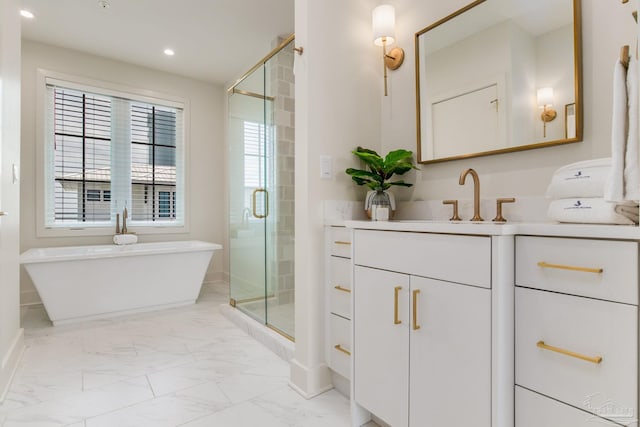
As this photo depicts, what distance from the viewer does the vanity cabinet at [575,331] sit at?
79 centimetres

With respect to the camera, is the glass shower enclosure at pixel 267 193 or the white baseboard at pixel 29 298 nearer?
the glass shower enclosure at pixel 267 193

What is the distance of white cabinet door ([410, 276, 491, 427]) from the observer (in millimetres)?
1015

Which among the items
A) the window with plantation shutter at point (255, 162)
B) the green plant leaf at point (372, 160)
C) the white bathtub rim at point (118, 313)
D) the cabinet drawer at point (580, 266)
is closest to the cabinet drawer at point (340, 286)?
the green plant leaf at point (372, 160)

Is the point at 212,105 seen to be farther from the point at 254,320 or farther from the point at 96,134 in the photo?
the point at 254,320

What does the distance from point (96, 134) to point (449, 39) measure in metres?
3.96

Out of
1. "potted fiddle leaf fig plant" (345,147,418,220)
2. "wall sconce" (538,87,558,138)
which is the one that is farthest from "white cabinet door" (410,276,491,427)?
"wall sconce" (538,87,558,138)

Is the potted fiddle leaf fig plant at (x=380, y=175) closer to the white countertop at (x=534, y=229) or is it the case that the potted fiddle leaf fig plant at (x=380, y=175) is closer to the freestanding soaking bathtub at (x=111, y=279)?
the white countertop at (x=534, y=229)

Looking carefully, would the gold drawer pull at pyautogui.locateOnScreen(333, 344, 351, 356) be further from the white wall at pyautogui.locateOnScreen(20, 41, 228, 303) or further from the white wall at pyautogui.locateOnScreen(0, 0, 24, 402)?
the white wall at pyautogui.locateOnScreen(20, 41, 228, 303)

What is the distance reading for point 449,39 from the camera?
172 cm

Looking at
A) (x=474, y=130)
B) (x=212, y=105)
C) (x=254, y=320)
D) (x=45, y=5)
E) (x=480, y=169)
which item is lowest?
(x=254, y=320)

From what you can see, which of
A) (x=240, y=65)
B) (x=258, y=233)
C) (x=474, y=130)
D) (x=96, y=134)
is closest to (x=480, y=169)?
(x=474, y=130)

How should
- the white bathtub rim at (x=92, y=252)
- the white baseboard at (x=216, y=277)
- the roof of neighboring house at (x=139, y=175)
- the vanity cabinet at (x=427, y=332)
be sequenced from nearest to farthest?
the vanity cabinet at (x=427, y=332) < the white bathtub rim at (x=92, y=252) < the roof of neighboring house at (x=139, y=175) < the white baseboard at (x=216, y=277)

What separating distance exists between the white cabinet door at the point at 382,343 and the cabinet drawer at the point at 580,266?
1.39 feet

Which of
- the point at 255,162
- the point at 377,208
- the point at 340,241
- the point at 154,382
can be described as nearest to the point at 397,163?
the point at 377,208
